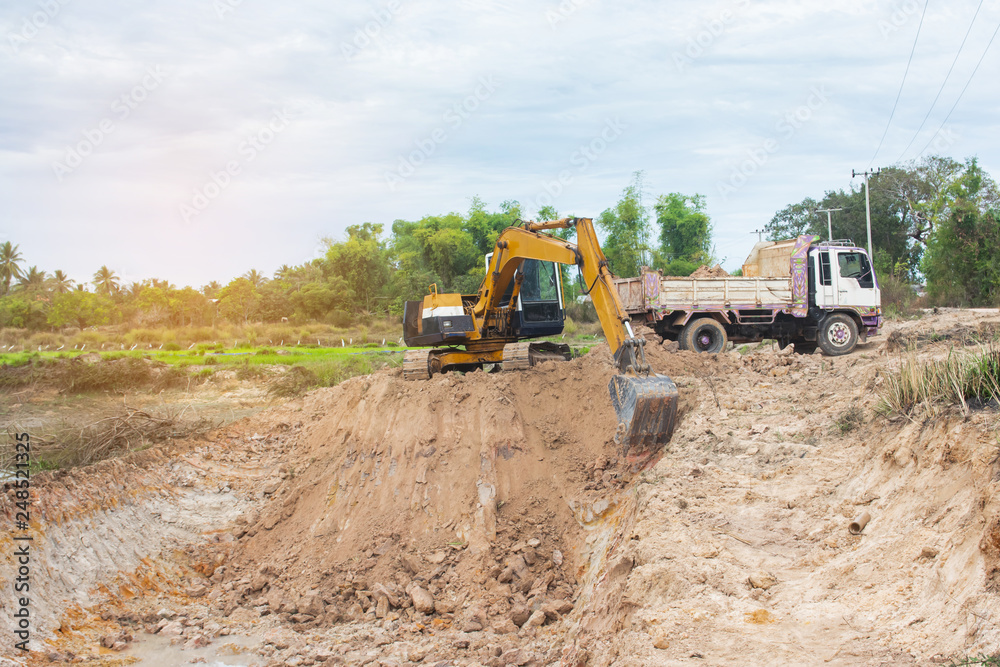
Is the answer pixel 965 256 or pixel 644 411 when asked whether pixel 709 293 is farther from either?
pixel 965 256

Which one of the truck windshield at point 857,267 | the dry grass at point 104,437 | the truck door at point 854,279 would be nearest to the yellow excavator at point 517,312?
the dry grass at point 104,437

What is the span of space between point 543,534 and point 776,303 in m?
10.9

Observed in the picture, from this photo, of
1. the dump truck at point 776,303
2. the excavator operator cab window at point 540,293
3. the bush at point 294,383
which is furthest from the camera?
the bush at point 294,383

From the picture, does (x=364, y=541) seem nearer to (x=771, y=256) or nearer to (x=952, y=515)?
(x=952, y=515)

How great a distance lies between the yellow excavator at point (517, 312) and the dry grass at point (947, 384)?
8.11 feet

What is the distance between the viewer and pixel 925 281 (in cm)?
3209

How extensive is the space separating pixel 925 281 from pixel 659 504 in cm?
3170

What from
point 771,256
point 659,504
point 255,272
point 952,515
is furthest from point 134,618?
point 255,272

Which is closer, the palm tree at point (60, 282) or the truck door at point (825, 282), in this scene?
the truck door at point (825, 282)

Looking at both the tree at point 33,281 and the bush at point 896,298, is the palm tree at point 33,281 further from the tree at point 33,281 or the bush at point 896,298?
the bush at point 896,298

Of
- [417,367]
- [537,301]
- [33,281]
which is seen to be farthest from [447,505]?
[33,281]

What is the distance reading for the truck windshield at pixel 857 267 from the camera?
54.4 ft

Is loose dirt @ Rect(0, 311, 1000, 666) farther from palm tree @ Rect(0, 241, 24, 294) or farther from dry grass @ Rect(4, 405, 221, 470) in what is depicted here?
palm tree @ Rect(0, 241, 24, 294)

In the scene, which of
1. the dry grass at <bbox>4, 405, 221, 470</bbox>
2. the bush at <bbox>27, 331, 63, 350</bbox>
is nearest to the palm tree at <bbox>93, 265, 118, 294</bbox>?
the bush at <bbox>27, 331, 63, 350</bbox>
